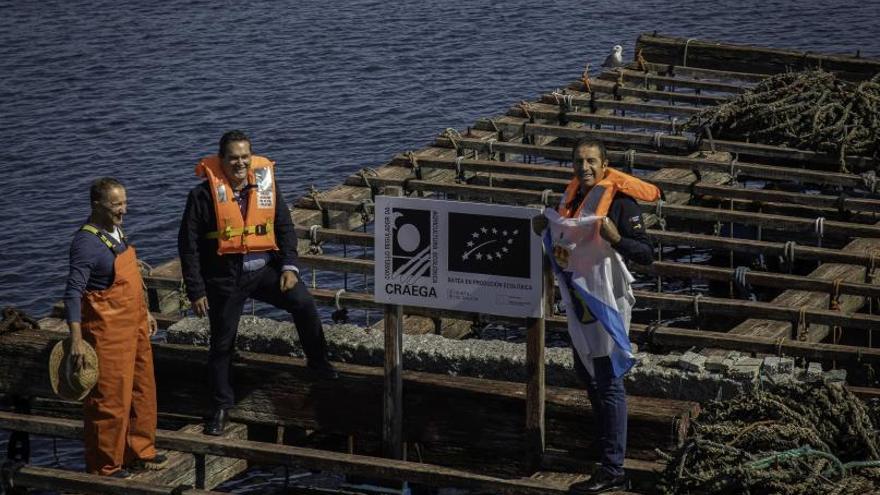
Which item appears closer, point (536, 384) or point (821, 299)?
point (536, 384)

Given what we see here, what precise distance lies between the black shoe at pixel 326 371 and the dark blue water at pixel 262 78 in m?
11.0

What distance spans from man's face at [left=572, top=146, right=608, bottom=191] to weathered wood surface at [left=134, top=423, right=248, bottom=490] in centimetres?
408

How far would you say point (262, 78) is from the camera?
3700 cm

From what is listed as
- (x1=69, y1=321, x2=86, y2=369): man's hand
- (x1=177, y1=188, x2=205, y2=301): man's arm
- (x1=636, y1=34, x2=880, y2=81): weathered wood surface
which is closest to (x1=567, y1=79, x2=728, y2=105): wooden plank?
(x1=636, y1=34, x2=880, y2=81): weathered wood surface

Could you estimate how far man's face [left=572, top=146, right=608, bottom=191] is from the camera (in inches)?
431

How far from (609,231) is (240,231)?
326 centimetres

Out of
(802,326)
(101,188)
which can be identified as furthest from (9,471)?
(802,326)

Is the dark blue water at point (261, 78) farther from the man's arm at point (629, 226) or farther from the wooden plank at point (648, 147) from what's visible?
the man's arm at point (629, 226)

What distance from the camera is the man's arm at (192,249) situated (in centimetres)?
1230

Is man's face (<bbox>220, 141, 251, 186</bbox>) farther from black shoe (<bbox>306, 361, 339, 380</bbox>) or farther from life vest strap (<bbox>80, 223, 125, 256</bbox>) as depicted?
black shoe (<bbox>306, 361, 339, 380</bbox>)

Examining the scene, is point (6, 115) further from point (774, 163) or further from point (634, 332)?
point (634, 332)

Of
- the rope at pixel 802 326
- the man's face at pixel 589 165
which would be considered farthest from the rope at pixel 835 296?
the man's face at pixel 589 165

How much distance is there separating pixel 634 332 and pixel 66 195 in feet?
53.1

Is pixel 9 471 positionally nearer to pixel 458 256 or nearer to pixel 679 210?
pixel 458 256
